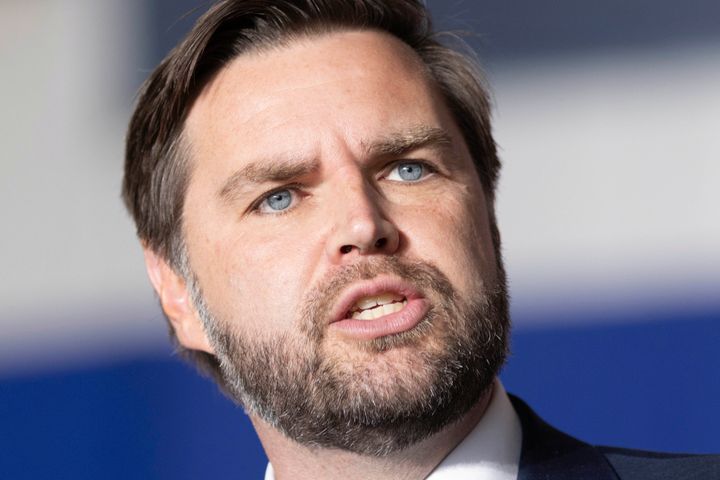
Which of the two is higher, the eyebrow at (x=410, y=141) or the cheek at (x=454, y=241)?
the eyebrow at (x=410, y=141)

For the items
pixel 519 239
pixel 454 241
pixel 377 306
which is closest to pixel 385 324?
pixel 377 306

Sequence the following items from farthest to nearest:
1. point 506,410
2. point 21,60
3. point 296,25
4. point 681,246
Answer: point 21,60, point 681,246, point 296,25, point 506,410

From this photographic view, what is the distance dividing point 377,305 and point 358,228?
0.31ft

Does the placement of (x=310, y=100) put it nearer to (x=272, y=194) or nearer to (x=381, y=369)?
(x=272, y=194)

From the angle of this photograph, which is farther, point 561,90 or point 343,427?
point 561,90

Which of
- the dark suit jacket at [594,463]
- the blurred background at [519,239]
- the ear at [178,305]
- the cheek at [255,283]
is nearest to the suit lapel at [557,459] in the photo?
the dark suit jacket at [594,463]

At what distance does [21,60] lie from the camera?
3.54m

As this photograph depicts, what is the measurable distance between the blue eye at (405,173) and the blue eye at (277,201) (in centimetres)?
13

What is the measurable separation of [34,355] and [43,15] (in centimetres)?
108

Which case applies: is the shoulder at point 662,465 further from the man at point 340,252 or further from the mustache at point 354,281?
the mustache at point 354,281

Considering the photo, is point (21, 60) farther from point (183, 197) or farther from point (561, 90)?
point (183, 197)

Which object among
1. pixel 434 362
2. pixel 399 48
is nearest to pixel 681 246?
pixel 399 48

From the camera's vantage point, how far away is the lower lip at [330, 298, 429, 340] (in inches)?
51.1

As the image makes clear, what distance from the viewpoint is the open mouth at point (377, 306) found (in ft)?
4.30
